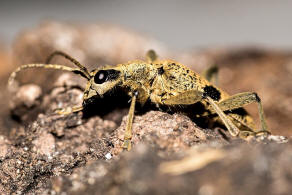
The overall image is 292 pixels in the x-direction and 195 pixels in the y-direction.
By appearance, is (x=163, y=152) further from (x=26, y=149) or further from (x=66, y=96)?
(x=66, y=96)

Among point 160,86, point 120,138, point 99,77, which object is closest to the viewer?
point 120,138

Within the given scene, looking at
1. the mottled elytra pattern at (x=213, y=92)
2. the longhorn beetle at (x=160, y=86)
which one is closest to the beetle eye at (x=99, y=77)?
the longhorn beetle at (x=160, y=86)

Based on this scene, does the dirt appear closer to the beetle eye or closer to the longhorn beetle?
the longhorn beetle

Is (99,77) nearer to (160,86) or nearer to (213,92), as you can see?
(160,86)

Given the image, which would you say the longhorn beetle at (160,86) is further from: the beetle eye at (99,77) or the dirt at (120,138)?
the dirt at (120,138)


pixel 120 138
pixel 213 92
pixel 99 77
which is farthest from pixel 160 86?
Result: pixel 120 138

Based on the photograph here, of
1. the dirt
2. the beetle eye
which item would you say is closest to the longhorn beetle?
the beetle eye
